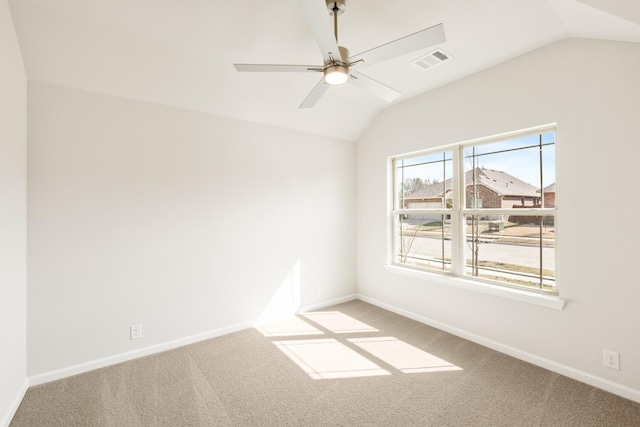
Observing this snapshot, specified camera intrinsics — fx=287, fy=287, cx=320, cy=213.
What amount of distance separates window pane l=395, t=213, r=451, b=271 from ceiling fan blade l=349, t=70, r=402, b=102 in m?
1.82

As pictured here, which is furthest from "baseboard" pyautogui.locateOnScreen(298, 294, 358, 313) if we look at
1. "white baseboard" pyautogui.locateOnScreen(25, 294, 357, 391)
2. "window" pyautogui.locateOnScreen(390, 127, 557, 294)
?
"window" pyautogui.locateOnScreen(390, 127, 557, 294)

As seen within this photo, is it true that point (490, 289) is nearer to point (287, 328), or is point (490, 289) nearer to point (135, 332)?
point (287, 328)

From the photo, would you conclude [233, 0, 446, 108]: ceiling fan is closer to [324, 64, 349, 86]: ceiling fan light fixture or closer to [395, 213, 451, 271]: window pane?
[324, 64, 349, 86]: ceiling fan light fixture

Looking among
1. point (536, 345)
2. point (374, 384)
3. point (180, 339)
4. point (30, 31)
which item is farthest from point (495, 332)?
point (30, 31)

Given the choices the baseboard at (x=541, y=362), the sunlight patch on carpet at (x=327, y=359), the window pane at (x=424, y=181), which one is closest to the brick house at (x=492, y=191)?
the window pane at (x=424, y=181)

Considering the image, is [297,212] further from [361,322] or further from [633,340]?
[633,340]

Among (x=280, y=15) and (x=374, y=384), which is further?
(x=374, y=384)

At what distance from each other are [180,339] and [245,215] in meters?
1.45

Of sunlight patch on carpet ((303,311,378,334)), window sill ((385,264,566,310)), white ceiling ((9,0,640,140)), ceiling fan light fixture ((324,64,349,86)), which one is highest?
white ceiling ((9,0,640,140))

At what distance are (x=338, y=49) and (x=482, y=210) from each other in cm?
233

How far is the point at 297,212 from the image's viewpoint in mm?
3861

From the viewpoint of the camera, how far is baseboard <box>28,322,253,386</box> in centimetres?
233

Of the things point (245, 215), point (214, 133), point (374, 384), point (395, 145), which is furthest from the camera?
point (395, 145)

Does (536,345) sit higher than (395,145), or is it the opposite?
(395,145)
